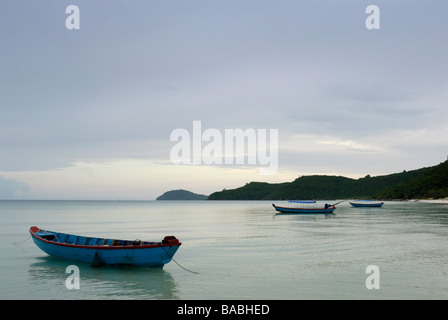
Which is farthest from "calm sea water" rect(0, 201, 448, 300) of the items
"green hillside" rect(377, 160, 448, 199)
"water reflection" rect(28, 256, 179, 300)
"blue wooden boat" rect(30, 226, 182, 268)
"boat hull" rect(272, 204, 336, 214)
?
"green hillside" rect(377, 160, 448, 199)

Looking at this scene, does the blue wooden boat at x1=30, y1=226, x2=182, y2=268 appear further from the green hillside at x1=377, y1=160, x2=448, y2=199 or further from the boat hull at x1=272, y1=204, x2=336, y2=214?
the green hillside at x1=377, y1=160, x2=448, y2=199

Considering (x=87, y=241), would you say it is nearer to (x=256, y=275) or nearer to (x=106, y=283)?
(x=106, y=283)

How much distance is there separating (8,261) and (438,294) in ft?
91.8

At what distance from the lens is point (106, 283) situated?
1941cm

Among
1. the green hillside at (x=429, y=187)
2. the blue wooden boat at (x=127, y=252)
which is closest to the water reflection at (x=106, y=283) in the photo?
the blue wooden boat at (x=127, y=252)

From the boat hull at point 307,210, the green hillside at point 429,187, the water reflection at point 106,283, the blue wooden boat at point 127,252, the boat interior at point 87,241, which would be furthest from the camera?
the green hillside at point 429,187

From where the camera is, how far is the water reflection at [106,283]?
17.5 m

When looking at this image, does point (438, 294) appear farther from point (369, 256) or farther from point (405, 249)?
point (405, 249)

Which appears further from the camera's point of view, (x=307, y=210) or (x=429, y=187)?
(x=429, y=187)

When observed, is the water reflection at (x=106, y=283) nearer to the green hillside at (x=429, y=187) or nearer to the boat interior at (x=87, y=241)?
the boat interior at (x=87, y=241)

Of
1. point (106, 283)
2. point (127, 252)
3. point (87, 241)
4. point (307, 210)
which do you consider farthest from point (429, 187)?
point (106, 283)

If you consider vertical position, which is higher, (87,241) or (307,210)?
(87,241)

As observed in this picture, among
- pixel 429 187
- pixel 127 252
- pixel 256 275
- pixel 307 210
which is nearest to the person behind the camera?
pixel 256 275
